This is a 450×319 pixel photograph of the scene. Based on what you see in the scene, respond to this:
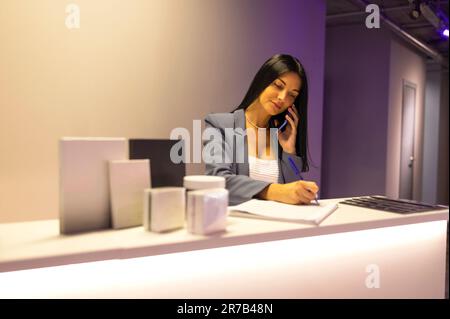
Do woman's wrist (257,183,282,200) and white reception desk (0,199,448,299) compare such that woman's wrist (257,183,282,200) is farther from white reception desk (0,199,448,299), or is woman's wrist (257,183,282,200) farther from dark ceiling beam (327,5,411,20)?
dark ceiling beam (327,5,411,20)

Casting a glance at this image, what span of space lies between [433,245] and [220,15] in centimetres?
273

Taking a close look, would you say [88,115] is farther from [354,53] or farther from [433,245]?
[354,53]

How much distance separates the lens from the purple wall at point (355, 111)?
6.28 metres

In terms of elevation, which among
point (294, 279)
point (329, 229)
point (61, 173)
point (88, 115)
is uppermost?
point (88, 115)

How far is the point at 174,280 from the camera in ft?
4.45

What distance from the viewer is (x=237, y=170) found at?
6.82 ft

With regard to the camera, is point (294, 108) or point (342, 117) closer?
point (294, 108)

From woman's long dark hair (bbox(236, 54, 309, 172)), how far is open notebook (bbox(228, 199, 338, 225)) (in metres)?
0.58

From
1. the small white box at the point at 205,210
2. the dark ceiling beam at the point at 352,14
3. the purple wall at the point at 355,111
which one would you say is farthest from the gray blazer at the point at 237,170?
the purple wall at the point at 355,111

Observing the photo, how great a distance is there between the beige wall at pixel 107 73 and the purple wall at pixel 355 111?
276 cm

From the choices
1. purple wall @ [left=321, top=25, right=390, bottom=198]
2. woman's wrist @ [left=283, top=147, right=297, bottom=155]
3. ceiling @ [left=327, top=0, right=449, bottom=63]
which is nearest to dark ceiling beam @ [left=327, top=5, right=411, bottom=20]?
ceiling @ [left=327, top=0, right=449, bottom=63]

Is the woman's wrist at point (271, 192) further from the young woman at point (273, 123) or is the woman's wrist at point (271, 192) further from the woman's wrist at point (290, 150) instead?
the woman's wrist at point (290, 150)

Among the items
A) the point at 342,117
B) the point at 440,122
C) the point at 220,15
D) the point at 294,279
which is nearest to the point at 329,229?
the point at 294,279

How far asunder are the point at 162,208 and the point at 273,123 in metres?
1.17
